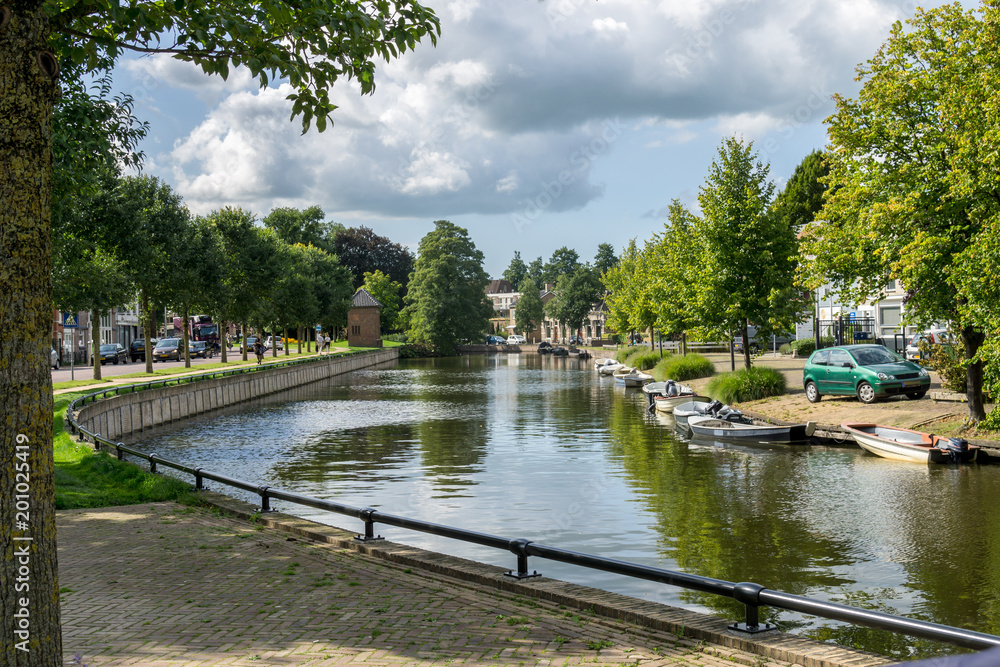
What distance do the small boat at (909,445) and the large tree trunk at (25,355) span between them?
19.1 metres

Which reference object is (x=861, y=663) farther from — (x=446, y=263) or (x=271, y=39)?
(x=446, y=263)

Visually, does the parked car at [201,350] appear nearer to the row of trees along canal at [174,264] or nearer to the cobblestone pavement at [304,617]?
the row of trees along canal at [174,264]

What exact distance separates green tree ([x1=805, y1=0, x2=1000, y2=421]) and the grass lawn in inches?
611

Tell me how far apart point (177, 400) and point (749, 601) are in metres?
30.4

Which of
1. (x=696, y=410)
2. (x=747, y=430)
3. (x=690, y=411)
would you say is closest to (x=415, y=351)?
(x=690, y=411)

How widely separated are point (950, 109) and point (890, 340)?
3367 centimetres

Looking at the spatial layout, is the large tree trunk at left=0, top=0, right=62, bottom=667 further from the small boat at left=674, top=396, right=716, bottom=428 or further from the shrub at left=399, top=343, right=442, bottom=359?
the shrub at left=399, top=343, right=442, bottom=359

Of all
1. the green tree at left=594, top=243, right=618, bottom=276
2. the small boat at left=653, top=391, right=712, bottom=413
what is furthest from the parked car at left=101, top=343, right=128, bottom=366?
the green tree at left=594, top=243, right=618, bottom=276

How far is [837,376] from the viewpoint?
2619 centimetres

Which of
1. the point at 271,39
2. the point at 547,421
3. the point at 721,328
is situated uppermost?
the point at 271,39

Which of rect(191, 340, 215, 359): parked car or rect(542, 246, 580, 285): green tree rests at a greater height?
rect(542, 246, 580, 285): green tree

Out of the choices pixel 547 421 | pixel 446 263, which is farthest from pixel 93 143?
pixel 446 263

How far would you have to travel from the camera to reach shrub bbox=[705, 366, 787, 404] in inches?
1185

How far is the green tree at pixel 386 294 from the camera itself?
377ft
